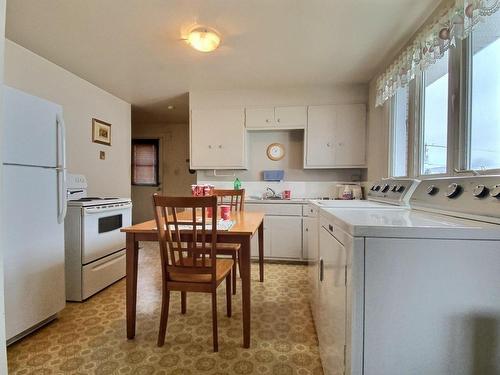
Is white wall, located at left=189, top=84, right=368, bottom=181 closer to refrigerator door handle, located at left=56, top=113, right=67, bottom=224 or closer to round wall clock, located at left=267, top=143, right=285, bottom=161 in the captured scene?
round wall clock, located at left=267, top=143, right=285, bottom=161

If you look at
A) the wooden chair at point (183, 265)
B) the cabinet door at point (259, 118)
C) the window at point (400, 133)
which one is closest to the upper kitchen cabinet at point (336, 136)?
the cabinet door at point (259, 118)

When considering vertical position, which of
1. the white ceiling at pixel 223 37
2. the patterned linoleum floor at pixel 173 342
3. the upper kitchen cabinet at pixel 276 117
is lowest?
the patterned linoleum floor at pixel 173 342

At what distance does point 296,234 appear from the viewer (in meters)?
3.29

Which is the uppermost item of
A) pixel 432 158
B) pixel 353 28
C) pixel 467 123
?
pixel 353 28

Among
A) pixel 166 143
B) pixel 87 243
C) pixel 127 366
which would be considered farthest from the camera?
pixel 166 143

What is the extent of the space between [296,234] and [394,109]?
1.76 m

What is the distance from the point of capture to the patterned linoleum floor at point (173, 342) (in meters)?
1.46

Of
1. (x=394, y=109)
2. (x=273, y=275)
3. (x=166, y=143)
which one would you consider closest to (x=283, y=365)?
(x=273, y=275)

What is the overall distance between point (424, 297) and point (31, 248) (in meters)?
2.19

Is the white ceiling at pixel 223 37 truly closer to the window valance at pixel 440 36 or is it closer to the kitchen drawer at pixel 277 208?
the window valance at pixel 440 36

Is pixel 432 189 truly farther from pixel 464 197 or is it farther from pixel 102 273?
pixel 102 273

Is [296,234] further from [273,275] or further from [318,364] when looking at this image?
[318,364]

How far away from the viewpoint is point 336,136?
3.39m

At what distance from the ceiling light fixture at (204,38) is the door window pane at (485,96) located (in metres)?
1.76
